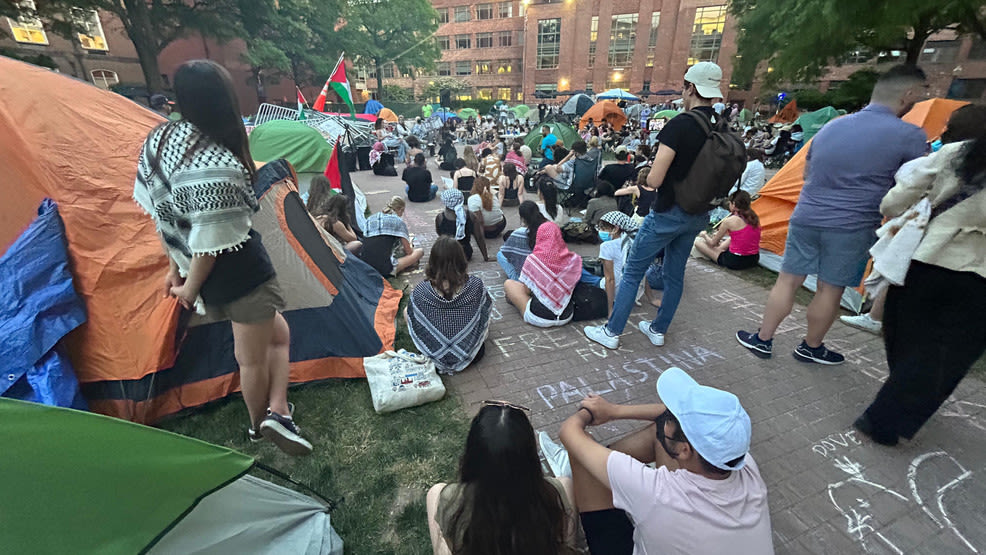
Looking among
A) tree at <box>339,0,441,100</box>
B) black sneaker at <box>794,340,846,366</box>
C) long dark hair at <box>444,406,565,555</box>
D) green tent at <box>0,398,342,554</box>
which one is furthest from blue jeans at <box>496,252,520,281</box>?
tree at <box>339,0,441,100</box>

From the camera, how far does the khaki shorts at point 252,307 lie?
2.11 m

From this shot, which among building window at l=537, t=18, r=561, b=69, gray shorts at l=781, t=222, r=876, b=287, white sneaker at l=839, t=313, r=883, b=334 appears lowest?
white sneaker at l=839, t=313, r=883, b=334

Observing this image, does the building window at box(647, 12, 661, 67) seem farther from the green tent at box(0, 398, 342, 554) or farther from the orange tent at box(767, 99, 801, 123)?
the green tent at box(0, 398, 342, 554)

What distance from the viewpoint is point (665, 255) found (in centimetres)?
339

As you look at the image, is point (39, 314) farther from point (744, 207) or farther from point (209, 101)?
point (744, 207)

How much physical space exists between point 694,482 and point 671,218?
2.07m

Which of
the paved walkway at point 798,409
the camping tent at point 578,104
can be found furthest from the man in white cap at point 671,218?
the camping tent at point 578,104

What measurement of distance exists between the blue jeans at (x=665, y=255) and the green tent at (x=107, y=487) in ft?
9.37

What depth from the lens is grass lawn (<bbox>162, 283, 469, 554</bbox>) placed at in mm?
2182

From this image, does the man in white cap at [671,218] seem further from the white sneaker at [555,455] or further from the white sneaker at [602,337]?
the white sneaker at [555,455]

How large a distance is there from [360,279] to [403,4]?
40259 mm

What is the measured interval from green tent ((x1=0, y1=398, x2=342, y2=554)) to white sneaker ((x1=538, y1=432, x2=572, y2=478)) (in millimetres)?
1477

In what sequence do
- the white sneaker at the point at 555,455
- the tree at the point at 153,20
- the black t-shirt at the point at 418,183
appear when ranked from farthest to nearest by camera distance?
the tree at the point at 153,20, the black t-shirt at the point at 418,183, the white sneaker at the point at 555,455

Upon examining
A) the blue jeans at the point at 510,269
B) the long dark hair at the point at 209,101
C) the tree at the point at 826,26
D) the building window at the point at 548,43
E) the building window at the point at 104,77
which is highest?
the building window at the point at 548,43
